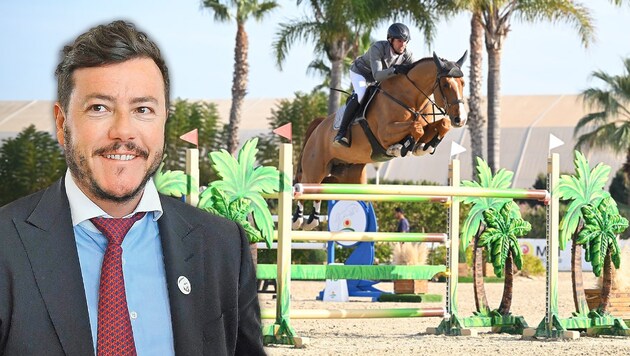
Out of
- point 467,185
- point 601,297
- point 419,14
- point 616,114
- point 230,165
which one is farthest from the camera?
point 616,114

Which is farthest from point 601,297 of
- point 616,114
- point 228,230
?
point 616,114

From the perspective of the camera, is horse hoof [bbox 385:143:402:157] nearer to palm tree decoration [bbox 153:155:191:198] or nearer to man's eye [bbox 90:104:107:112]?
palm tree decoration [bbox 153:155:191:198]

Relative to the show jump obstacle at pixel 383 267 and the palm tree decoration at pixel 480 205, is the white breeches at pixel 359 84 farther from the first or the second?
the palm tree decoration at pixel 480 205

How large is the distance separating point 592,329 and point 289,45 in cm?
1551

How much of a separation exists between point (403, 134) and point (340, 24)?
13.6 metres

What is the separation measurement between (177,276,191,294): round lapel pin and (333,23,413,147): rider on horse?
716 cm

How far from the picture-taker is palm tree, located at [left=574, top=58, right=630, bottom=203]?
3048 centimetres

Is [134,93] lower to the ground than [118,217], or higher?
higher

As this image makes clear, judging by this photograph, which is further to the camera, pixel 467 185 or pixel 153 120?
pixel 467 185

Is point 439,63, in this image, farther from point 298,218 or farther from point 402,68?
point 298,218

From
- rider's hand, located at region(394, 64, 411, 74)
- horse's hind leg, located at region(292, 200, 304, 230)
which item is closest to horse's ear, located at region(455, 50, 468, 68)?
rider's hand, located at region(394, 64, 411, 74)

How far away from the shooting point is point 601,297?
9.35 metres

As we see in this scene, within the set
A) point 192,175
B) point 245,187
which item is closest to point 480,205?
point 245,187

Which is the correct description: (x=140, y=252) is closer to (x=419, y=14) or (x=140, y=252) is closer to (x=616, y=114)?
(x=419, y=14)
